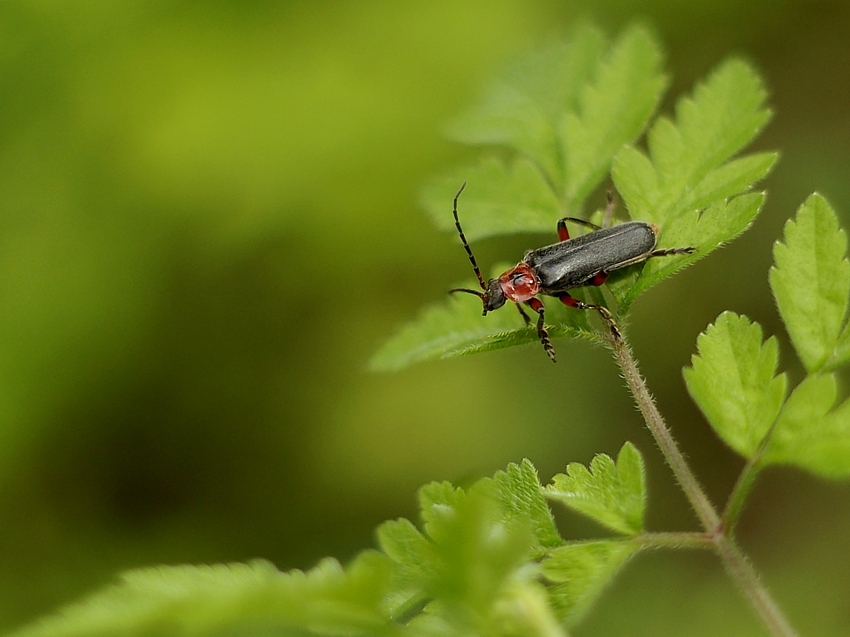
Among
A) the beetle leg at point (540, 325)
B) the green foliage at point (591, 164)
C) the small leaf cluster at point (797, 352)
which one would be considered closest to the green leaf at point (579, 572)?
the small leaf cluster at point (797, 352)

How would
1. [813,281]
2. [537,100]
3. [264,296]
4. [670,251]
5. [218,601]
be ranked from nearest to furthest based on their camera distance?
1. [218,601]
2. [813,281]
3. [670,251]
4. [537,100]
5. [264,296]

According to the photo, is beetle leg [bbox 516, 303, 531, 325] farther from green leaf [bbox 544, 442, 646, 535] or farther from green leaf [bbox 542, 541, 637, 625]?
green leaf [bbox 542, 541, 637, 625]

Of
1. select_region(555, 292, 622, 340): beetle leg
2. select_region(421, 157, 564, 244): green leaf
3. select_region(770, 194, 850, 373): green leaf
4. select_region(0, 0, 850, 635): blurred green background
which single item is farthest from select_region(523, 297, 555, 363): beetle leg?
select_region(0, 0, 850, 635): blurred green background

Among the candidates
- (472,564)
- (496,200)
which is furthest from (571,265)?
(472,564)

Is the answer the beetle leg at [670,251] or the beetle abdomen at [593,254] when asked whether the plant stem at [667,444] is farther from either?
the beetle abdomen at [593,254]

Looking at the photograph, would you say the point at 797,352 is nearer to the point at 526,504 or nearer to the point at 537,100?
the point at 526,504

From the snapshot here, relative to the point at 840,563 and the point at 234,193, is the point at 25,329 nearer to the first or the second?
the point at 234,193
